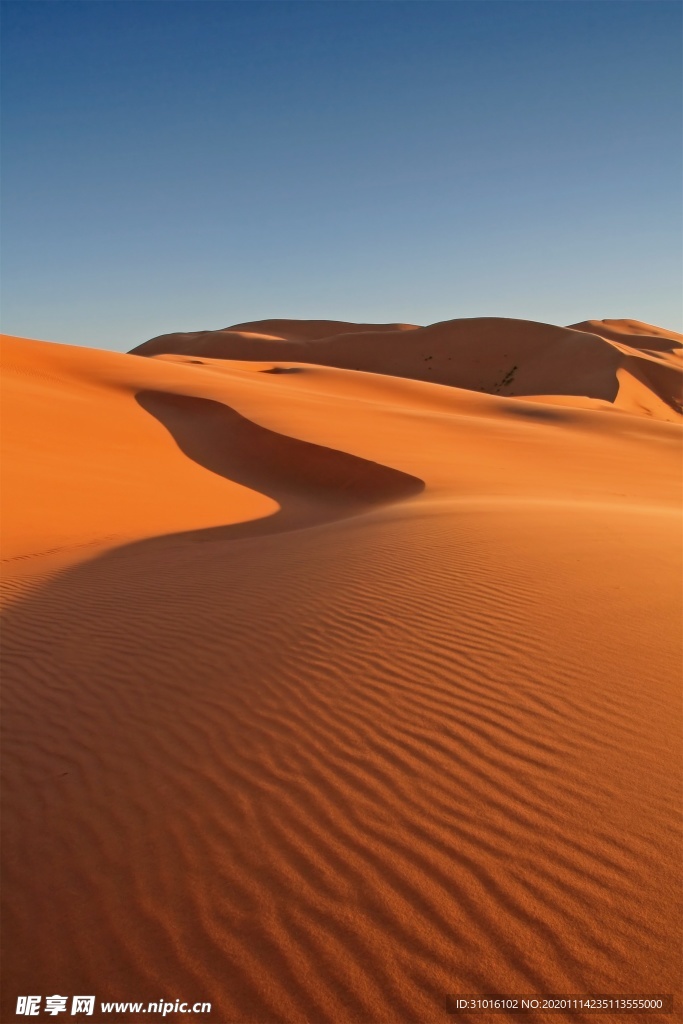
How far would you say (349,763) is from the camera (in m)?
3.43

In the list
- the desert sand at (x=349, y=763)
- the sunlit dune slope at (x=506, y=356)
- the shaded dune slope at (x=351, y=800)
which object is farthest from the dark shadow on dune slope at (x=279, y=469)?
the sunlit dune slope at (x=506, y=356)

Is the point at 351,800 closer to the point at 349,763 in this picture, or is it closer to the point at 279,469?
the point at 349,763

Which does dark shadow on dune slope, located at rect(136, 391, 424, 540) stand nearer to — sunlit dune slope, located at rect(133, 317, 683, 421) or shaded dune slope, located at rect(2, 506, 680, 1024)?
shaded dune slope, located at rect(2, 506, 680, 1024)

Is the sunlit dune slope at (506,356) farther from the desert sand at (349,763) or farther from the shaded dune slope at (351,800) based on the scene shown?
the shaded dune slope at (351,800)

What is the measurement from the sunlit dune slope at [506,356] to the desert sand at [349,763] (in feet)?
108

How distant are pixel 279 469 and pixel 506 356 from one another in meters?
44.9

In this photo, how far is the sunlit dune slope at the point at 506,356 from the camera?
46.7 metres

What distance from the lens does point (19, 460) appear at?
43.4 feet

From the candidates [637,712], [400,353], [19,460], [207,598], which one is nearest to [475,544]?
[207,598]

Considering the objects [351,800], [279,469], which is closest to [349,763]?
[351,800]

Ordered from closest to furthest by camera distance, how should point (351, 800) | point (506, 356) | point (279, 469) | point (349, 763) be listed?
point (351, 800) → point (349, 763) → point (279, 469) → point (506, 356)

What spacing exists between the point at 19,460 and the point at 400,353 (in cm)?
5231

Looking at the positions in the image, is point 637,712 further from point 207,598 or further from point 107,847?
point 207,598

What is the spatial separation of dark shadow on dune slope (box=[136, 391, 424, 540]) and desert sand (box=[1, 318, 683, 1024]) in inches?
121
